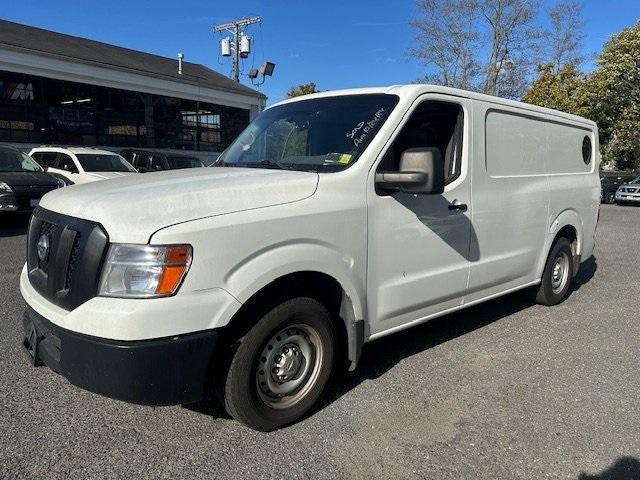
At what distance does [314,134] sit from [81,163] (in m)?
10.4

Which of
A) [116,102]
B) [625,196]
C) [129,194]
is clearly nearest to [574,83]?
[625,196]

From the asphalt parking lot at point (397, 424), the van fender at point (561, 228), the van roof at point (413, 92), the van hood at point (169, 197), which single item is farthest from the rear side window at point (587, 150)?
the van hood at point (169, 197)

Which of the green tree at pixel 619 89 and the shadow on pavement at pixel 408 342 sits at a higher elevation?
the green tree at pixel 619 89

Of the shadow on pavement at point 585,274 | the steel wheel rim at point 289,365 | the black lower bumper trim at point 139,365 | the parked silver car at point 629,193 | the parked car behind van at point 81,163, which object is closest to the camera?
the black lower bumper trim at point 139,365

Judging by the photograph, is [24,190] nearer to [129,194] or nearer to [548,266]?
[129,194]

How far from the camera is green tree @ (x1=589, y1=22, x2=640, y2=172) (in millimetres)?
26109

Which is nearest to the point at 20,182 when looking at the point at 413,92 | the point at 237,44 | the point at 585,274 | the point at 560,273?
the point at 413,92

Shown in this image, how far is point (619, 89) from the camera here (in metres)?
26.5

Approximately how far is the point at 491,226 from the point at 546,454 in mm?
1934

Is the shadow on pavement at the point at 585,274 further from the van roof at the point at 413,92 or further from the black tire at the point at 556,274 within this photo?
the van roof at the point at 413,92

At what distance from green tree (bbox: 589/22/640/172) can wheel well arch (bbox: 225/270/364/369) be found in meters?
28.2

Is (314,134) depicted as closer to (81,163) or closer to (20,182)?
(20,182)

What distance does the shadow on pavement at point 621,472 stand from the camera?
2.70 m

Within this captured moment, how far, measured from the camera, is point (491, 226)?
4316mm
